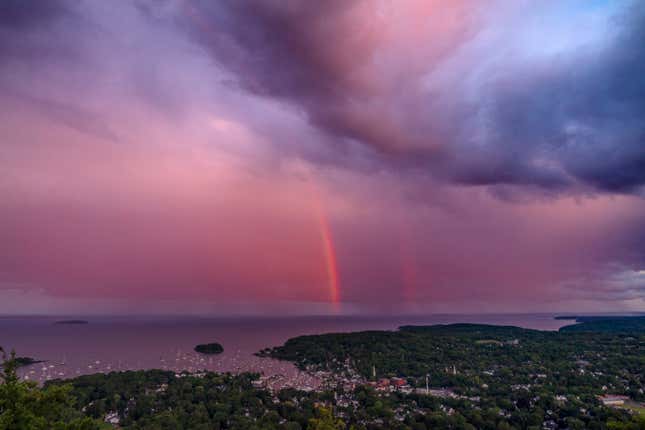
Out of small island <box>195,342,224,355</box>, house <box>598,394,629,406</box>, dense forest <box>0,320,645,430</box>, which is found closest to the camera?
dense forest <box>0,320,645,430</box>

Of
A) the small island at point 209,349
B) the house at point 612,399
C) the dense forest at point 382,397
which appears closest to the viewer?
the dense forest at point 382,397

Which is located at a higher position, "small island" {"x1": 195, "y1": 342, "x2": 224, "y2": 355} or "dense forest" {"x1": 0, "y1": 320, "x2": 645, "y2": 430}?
"dense forest" {"x1": 0, "y1": 320, "x2": 645, "y2": 430}

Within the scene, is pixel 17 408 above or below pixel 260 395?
above

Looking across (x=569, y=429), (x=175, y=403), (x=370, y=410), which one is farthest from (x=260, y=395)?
(x=569, y=429)

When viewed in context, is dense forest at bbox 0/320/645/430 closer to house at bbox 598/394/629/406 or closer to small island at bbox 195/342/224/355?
house at bbox 598/394/629/406

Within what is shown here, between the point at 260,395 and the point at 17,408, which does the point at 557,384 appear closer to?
the point at 260,395

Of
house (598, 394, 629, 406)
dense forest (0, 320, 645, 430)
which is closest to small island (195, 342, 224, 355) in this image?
dense forest (0, 320, 645, 430)

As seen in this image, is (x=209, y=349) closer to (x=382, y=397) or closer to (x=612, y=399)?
(x=382, y=397)

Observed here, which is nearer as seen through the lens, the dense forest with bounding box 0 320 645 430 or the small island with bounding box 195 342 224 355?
the dense forest with bounding box 0 320 645 430

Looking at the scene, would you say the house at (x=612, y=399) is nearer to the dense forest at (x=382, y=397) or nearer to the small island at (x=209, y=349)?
the dense forest at (x=382, y=397)

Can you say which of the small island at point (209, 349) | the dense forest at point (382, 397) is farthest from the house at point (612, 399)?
the small island at point (209, 349)

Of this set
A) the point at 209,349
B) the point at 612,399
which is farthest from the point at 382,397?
the point at 209,349
